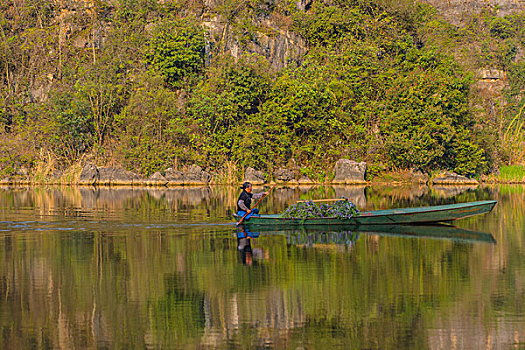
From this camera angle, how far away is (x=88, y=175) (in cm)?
5675

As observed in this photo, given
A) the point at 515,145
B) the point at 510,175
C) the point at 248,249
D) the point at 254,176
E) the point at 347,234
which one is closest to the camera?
the point at 248,249

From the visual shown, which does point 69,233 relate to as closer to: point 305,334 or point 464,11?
point 305,334

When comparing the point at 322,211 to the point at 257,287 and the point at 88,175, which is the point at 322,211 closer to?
the point at 257,287

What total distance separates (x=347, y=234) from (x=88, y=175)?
36.5 m

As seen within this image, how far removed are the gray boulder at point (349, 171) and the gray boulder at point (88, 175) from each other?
19.5 metres

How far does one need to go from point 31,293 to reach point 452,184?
47.4 m

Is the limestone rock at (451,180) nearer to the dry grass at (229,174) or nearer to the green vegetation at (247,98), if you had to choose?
the green vegetation at (247,98)

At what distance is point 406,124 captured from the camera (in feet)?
193

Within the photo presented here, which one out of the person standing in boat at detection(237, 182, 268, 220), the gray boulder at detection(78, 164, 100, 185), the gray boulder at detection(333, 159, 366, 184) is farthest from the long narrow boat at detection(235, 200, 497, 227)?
the gray boulder at detection(78, 164, 100, 185)

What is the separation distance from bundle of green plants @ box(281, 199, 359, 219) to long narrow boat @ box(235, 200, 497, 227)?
0.15m

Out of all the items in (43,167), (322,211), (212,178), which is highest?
(43,167)

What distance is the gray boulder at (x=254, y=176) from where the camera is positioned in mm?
55844

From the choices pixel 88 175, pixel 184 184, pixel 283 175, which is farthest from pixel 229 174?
pixel 88 175

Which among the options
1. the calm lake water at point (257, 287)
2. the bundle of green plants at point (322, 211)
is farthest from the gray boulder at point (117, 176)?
the bundle of green plants at point (322, 211)
